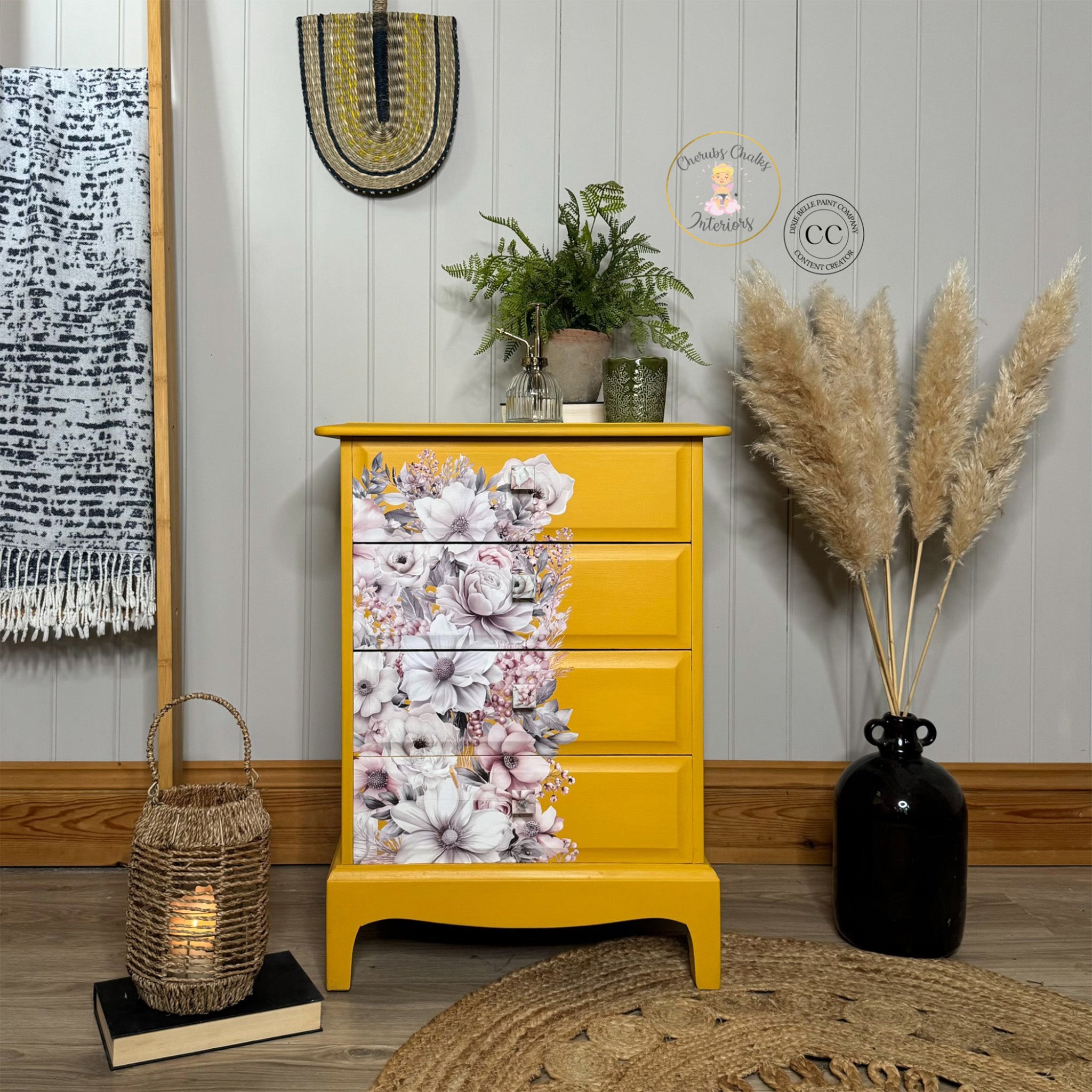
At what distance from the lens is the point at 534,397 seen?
63.4 inches

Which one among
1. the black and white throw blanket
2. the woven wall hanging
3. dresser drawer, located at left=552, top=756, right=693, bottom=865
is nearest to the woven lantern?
dresser drawer, located at left=552, top=756, right=693, bottom=865

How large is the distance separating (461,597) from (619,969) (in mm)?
647

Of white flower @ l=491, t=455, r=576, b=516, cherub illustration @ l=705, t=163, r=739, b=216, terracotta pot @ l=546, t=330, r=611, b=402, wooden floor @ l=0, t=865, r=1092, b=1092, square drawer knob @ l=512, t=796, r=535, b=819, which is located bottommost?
wooden floor @ l=0, t=865, r=1092, b=1092

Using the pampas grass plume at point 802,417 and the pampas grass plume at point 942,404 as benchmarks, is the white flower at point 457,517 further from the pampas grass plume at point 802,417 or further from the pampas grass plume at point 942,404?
the pampas grass plume at point 942,404

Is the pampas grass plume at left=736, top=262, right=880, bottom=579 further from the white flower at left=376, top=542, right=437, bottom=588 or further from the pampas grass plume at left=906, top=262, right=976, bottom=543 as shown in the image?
the white flower at left=376, top=542, right=437, bottom=588

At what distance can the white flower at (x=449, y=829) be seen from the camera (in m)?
1.47

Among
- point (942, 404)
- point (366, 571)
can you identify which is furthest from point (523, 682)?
point (942, 404)

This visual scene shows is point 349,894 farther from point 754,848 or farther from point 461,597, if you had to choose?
point 754,848

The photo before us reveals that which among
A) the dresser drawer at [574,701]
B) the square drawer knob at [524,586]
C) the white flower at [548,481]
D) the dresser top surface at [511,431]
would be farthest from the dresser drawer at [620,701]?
the dresser top surface at [511,431]

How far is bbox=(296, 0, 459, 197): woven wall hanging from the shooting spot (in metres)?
1.88

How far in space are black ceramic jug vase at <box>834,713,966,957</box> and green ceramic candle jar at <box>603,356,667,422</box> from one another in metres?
0.74

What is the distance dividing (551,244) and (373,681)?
993 millimetres

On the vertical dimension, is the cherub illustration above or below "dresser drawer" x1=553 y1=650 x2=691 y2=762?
above

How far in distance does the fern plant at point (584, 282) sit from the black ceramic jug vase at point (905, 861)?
0.85m
